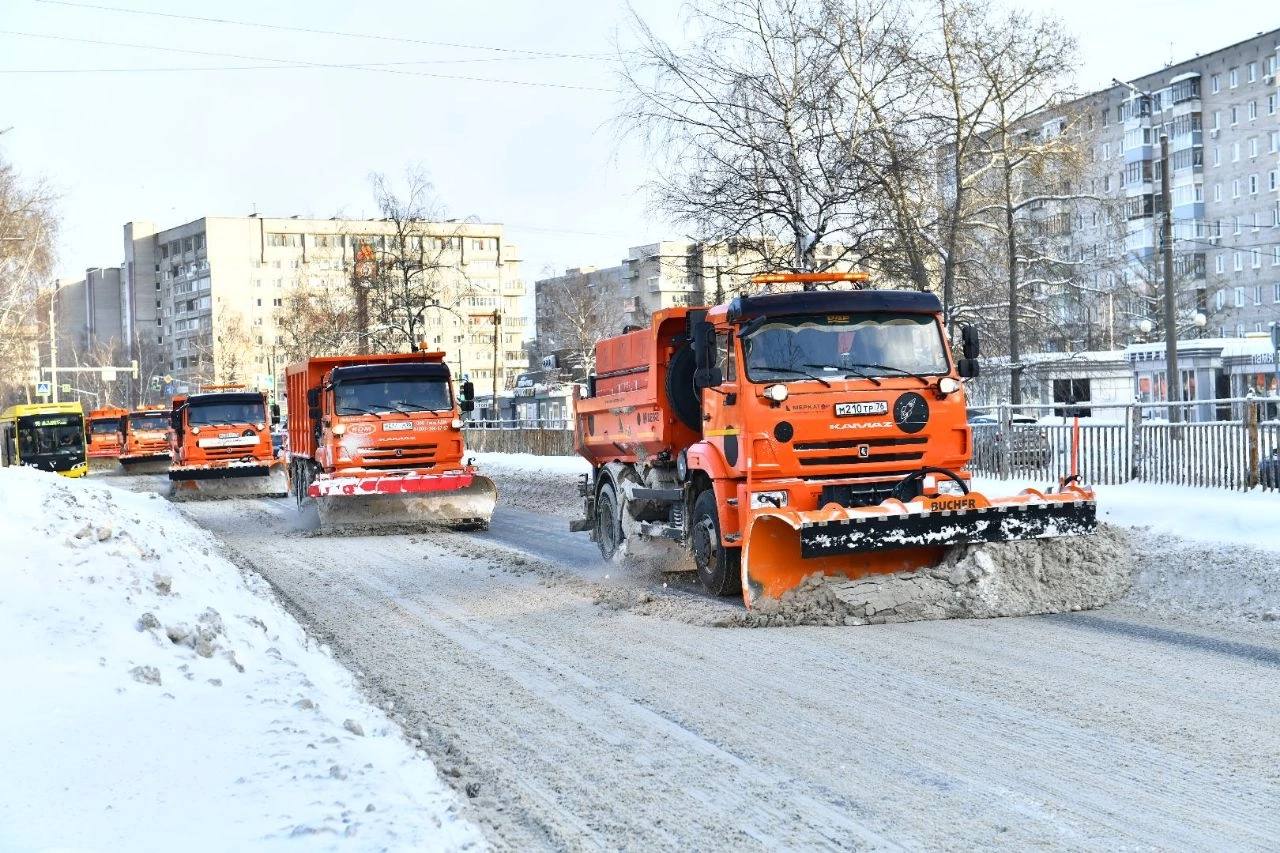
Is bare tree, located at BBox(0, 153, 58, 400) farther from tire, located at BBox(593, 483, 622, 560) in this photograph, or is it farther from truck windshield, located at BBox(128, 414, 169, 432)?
tire, located at BBox(593, 483, 622, 560)

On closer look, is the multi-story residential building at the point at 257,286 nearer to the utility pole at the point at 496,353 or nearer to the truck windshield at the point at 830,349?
the utility pole at the point at 496,353

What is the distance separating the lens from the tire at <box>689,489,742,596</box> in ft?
39.0

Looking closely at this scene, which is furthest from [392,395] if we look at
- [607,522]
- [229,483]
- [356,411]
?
[229,483]

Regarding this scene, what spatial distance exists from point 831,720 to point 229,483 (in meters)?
27.0

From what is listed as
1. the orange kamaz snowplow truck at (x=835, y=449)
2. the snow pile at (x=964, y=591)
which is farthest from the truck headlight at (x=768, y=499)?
the snow pile at (x=964, y=591)

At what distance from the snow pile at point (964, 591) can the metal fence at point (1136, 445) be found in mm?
5334

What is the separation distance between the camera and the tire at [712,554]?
1188 centimetres

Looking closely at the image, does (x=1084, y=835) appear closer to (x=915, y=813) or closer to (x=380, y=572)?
(x=915, y=813)

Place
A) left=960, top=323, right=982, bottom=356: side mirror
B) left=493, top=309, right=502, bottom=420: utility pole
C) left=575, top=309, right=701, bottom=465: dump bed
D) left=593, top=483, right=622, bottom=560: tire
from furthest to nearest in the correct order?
left=493, top=309, right=502, bottom=420: utility pole, left=593, top=483, right=622, bottom=560: tire, left=575, top=309, right=701, bottom=465: dump bed, left=960, top=323, right=982, bottom=356: side mirror

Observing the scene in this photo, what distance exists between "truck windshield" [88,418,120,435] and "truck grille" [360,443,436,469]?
40.6 meters

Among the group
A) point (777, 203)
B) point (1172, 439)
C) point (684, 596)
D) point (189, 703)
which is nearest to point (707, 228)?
point (777, 203)

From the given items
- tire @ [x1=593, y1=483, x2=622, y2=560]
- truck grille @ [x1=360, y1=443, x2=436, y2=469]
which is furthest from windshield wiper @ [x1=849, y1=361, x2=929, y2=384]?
truck grille @ [x1=360, y1=443, x2=436, y2=469]

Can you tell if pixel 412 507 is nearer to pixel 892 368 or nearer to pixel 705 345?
pixel 705 345

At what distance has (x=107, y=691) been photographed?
22.7 feet
